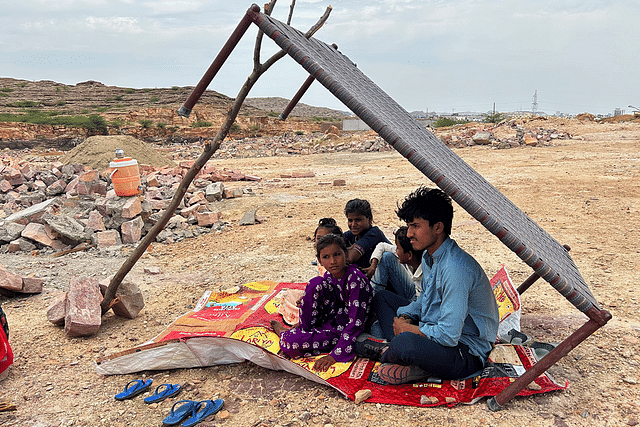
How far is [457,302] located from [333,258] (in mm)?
908

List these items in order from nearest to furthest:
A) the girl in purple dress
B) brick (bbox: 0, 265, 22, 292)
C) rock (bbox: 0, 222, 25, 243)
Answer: the girl in purple dress → brick (bbox: 0, 265, 22, 292) → rock (bbox: 0, 222, 25, 243)

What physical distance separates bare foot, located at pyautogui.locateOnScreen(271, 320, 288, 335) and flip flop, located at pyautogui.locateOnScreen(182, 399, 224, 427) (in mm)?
692

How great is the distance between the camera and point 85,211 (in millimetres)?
7352

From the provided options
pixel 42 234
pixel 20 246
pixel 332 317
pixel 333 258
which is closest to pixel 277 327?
pixel 332 317

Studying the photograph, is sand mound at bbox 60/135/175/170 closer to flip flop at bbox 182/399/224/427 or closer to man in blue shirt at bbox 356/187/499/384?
flip flop at bbox 182/399/224/427

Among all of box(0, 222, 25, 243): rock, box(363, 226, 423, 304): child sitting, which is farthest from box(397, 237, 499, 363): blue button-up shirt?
box(0, 222, 25, 243): rock

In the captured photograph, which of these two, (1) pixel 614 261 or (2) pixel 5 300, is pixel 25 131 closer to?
(2) pixel 5 300

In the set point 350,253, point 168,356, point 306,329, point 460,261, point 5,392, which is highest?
point 460,261

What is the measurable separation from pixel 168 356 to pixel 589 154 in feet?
48.8

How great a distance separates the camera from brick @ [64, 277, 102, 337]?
3.71 m

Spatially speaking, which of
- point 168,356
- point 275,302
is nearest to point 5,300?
point 168,356

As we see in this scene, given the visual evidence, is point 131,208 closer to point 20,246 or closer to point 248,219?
point 20,246

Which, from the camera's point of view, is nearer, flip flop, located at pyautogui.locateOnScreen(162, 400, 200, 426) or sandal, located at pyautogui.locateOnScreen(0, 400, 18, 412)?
flip flop, located at pyautogui.locateOnScreen(162, 400, 200, 426)

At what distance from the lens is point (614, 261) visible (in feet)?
16.2
